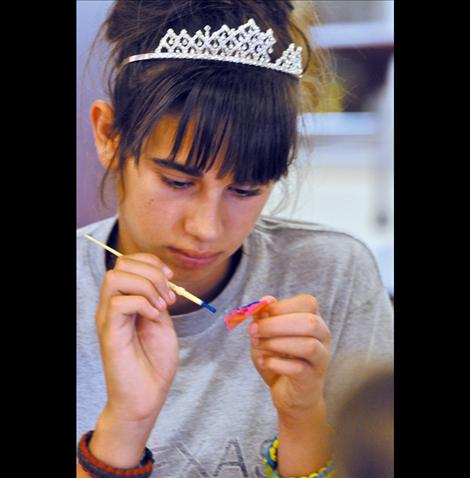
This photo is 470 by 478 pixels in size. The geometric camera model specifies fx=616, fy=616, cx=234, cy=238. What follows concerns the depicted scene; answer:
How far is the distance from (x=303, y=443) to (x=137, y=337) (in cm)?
20

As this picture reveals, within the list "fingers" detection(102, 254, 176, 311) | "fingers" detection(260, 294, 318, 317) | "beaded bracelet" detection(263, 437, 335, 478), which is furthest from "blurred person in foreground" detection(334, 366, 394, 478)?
"fingers" detection(102, 254, 176, 311)

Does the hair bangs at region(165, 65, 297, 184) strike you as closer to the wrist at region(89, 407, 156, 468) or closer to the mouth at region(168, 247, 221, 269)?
the mouth at region(168, 247, 221, 269)

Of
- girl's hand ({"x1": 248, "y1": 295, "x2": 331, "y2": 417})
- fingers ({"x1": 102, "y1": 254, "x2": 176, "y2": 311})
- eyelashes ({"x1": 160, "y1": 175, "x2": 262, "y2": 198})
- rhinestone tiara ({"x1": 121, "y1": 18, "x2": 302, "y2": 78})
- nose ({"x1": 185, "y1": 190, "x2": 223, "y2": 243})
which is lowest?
girl's hand ({"x1": 248, "y1": 295, "x2": 331, "y2": 417})

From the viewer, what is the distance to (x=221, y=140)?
1.91ft

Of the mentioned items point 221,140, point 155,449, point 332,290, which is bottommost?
point 155,449

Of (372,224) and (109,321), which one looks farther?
(372,224)

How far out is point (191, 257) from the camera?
62 cm

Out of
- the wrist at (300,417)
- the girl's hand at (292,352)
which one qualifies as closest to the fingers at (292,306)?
the girl's hand at (292,352)

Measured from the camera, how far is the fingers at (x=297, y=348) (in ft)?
1.91

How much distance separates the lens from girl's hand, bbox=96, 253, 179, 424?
1.89ft

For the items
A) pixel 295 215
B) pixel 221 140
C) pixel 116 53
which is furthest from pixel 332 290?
pixel 116 53

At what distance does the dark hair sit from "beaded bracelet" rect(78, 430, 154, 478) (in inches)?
10.6
